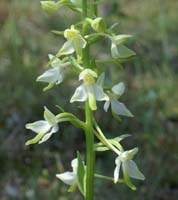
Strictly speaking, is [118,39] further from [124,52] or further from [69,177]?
[69,177]

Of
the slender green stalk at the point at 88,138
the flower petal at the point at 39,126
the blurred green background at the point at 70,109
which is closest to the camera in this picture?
the slender green stalk at the point at 88,138

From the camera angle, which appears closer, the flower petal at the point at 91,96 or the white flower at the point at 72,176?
the flower petal at the point at 91,96

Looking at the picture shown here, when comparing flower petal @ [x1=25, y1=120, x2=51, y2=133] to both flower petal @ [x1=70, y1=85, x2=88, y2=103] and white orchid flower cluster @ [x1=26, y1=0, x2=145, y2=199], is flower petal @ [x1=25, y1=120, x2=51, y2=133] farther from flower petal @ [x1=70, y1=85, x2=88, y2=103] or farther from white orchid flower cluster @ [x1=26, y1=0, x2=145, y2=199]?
flower petal @ [x1=70, y1=85, x2=88, y2=103]

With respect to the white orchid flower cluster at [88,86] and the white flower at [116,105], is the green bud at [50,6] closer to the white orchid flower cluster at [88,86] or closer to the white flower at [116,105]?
the white orchid flower cluster at [88,86]

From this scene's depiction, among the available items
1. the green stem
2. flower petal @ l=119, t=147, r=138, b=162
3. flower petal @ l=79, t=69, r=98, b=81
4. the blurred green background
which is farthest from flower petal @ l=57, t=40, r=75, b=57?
the blurred green background

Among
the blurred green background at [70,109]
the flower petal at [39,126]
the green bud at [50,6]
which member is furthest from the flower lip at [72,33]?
the blurred green background at [70,109]

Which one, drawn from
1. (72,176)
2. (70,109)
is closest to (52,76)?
(72,176)
